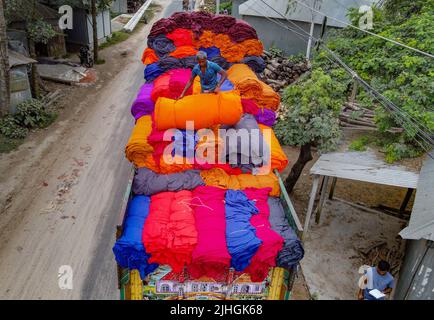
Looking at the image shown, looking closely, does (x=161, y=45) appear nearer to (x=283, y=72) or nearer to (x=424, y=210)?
(x=424, y=210)

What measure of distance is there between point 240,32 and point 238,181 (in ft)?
20.0

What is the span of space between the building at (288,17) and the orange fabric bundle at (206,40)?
9.12 meters

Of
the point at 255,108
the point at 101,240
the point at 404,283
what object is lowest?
the point at 101,240

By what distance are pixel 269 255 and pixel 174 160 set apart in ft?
9.01

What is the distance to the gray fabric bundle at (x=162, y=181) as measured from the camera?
7004 mm

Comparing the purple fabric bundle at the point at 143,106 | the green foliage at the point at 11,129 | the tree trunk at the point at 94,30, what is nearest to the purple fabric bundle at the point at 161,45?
the purple fabric bundle at the point at 143,106

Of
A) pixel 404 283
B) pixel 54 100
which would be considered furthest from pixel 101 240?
pixel 54 100

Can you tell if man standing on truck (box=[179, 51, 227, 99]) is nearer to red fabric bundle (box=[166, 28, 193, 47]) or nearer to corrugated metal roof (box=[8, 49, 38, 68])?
red fabric bundle (box=[166, 28, 193, 47])

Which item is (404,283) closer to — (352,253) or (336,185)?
(352,253)

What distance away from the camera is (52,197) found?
437 inches

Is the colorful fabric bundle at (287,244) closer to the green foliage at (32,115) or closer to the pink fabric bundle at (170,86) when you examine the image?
the pink fabric bundle at (170,86)

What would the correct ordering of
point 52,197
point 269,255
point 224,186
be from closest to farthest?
1. point 269,255
2. point 224,186
3. point 52,197

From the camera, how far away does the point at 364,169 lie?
28.4 feet

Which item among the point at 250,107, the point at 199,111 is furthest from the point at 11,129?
the point at 250,107
